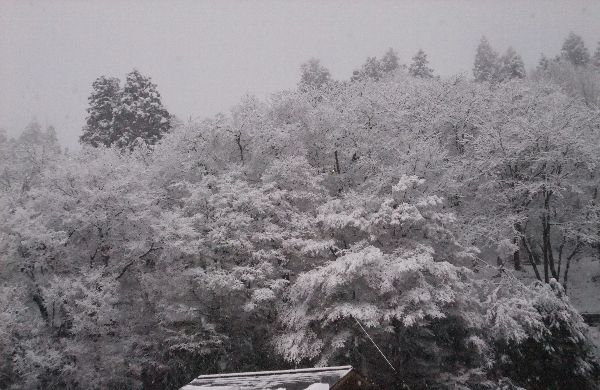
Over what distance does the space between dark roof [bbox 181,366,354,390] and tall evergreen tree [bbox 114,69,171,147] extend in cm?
2331

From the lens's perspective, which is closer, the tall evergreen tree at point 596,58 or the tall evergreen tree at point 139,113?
the tall evergreen tree at point 139,113

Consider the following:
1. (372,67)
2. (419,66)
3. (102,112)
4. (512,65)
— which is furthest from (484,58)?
(102,112)

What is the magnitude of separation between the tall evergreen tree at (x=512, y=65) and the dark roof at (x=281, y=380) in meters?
47.4

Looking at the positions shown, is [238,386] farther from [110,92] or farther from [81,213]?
[110,92]

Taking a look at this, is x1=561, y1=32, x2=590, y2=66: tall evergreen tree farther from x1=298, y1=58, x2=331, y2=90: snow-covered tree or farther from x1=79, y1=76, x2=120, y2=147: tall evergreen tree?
x1=79, y1=76, x2=120, y2=147: tall evergreen tree

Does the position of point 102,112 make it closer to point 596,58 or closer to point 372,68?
point 372,68

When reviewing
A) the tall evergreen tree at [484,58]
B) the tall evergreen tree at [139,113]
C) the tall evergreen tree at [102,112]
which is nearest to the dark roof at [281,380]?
the tall evergreen tree at [139,113]

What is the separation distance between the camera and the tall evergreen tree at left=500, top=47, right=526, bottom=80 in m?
48.3

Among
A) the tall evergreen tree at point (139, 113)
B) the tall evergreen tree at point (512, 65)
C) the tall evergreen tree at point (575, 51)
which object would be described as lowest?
the tall evergreen tree at point (139, 113)

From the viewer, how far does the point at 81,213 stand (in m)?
17.3

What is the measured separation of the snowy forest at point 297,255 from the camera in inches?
628

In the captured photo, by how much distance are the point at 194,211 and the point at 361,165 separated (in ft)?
26.6

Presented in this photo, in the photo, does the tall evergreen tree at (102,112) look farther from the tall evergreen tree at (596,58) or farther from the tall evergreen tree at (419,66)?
the tall evergreen tree at (596,58)

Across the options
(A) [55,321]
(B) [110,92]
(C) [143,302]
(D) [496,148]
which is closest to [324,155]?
(D) [496,148]
